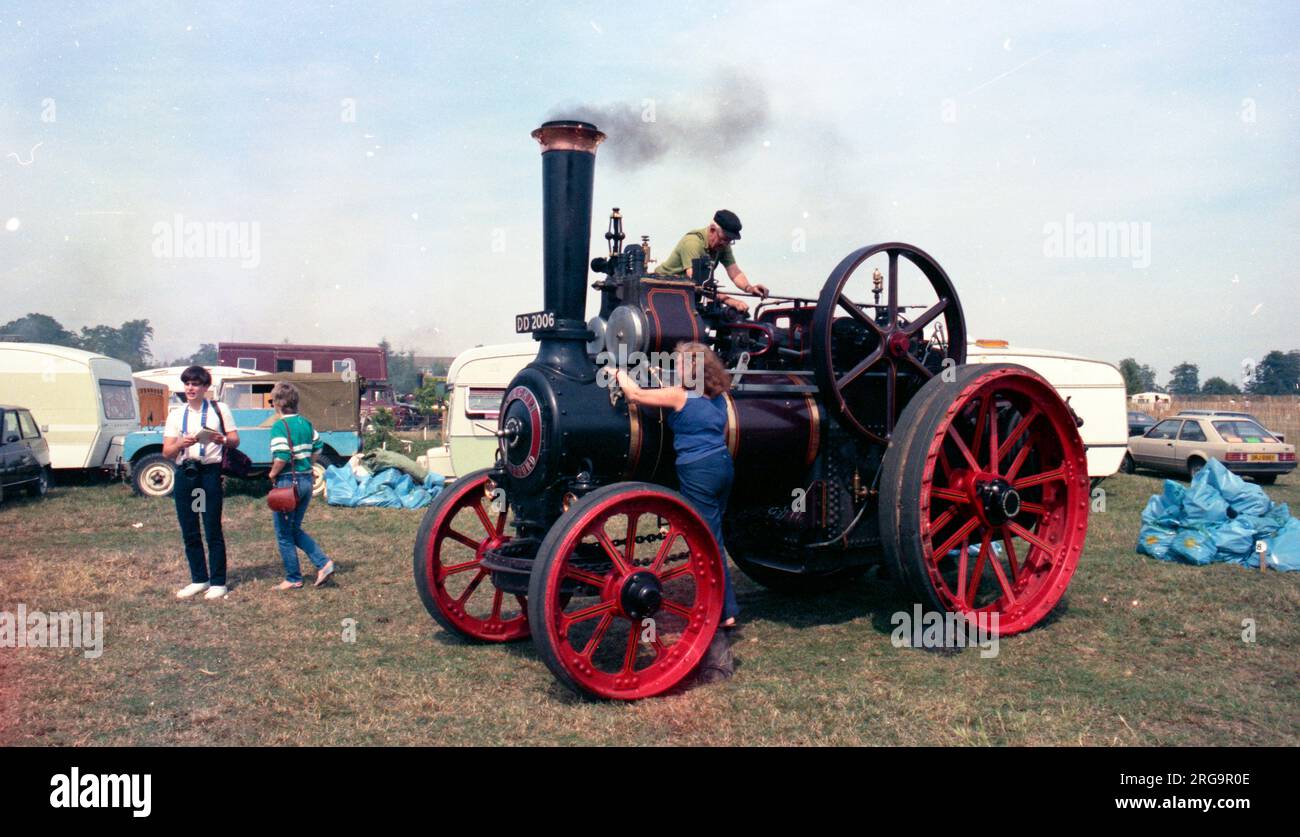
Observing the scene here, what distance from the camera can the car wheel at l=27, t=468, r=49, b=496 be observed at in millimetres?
12902

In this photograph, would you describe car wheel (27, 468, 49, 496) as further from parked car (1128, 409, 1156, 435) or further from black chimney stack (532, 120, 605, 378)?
parked car (1128, 409, 1156, 435)

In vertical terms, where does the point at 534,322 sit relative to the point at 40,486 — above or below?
above

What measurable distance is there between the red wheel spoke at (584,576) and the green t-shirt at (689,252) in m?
2.17

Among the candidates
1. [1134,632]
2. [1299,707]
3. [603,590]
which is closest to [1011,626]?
[1134,632]

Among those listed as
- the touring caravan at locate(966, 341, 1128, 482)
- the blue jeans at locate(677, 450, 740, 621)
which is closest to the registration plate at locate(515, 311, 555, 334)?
the blue jeans at locate(677, 450, 740, 621)

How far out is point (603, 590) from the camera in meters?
4.45

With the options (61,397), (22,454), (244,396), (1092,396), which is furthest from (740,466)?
(61,397)

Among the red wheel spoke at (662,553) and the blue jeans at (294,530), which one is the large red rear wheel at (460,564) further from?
the blue jeans at (294,530)

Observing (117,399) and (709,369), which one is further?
(117,399)

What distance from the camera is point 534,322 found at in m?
5.09

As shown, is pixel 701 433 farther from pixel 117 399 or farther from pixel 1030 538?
pixel 117 399

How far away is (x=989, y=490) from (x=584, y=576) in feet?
8.27

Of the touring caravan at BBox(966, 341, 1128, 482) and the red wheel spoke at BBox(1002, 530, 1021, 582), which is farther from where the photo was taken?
the touring caravan at BBox(966, 341, 1128, 482)

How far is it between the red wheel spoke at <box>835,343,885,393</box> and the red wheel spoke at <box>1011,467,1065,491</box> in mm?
1123
